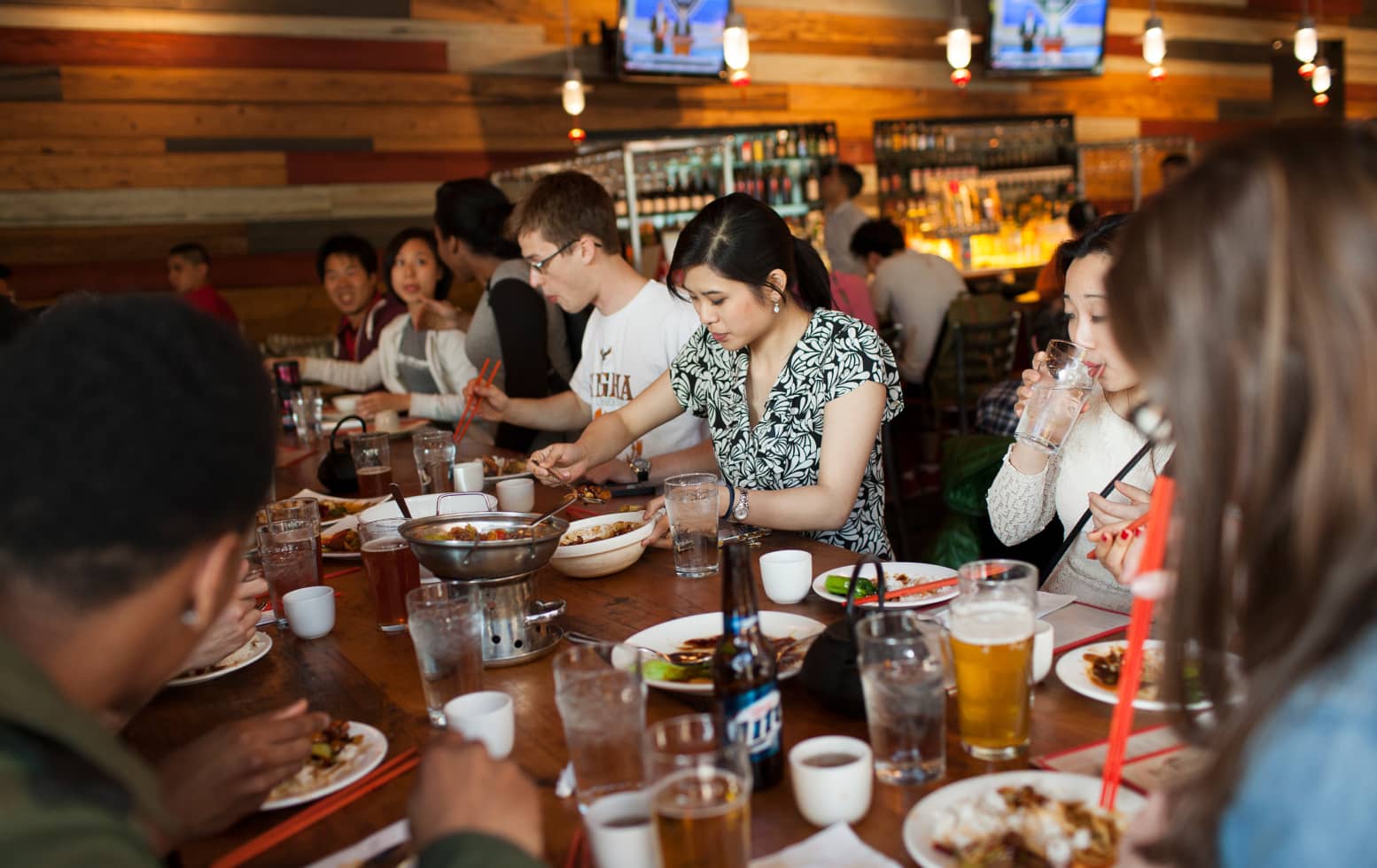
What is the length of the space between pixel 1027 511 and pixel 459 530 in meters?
1.19

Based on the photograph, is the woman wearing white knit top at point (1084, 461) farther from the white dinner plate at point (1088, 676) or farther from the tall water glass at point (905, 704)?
the tall water glass at point (905, 704)

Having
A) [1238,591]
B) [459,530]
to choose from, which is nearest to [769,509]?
A: [459,530]

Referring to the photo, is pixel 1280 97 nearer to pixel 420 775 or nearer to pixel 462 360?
pixel 462 360

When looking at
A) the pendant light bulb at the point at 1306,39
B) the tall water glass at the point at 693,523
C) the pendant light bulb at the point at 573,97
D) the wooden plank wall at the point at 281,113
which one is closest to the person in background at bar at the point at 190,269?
the wooden plank wall at the point at 281,113

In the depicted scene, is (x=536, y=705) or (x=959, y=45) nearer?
(x=536, y=705)

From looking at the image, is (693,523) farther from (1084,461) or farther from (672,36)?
(672,36)

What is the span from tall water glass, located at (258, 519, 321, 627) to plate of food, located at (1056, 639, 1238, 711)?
1384 millimetres

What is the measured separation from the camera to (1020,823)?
1.06 metres

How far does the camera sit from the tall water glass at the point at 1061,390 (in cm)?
202

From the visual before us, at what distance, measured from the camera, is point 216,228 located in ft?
22.9

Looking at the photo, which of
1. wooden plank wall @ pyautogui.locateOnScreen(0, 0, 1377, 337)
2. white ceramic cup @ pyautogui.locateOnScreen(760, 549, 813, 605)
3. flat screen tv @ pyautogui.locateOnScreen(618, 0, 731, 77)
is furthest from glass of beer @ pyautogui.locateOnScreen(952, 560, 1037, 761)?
flat screen tv @ pyautogui.locateOnScreen(618, 0, 731, 77)

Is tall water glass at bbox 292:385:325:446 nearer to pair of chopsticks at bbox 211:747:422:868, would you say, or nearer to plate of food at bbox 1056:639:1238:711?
pair of chopsticks at bbox 211:747:422:868

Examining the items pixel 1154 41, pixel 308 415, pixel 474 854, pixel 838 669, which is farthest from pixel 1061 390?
pixel 1154 41

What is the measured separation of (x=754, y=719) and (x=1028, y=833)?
0.30 metres
